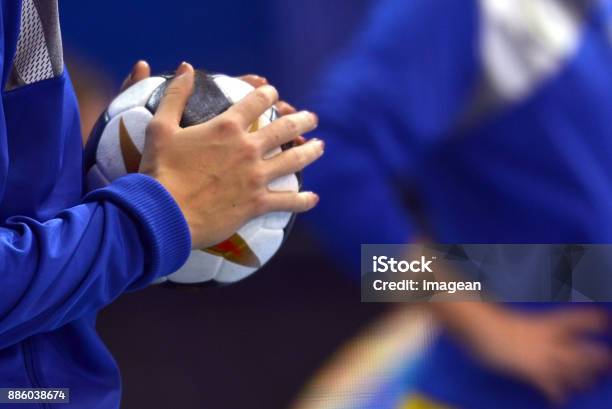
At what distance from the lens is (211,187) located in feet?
3.15

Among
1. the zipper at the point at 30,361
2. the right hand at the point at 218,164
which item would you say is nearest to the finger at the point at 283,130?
the right hand at the point at 218,164

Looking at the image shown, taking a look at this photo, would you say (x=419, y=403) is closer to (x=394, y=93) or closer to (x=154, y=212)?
(x=394, y=93)

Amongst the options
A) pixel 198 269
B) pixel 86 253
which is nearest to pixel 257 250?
pixel 198 269

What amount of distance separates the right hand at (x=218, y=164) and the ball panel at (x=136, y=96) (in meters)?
0.08

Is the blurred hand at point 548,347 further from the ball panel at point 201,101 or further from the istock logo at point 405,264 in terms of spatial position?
the ball panel at point 201,101

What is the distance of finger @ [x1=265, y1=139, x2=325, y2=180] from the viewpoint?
999 millimetres

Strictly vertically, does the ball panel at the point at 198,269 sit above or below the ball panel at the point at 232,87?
below

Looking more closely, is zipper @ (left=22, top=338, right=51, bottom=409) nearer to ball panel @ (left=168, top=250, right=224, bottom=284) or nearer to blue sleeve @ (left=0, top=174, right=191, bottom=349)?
blue sleeve @ (left=0, top=174, right=191, bottom=349)

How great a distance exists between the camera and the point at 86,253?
0.89m

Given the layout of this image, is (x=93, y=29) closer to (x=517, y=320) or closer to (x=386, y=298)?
(x=386, y=298)

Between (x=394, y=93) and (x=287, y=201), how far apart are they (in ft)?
1.58

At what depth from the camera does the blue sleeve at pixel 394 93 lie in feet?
4.75

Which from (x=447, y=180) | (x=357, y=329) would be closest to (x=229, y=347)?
(x=357, y=329)
